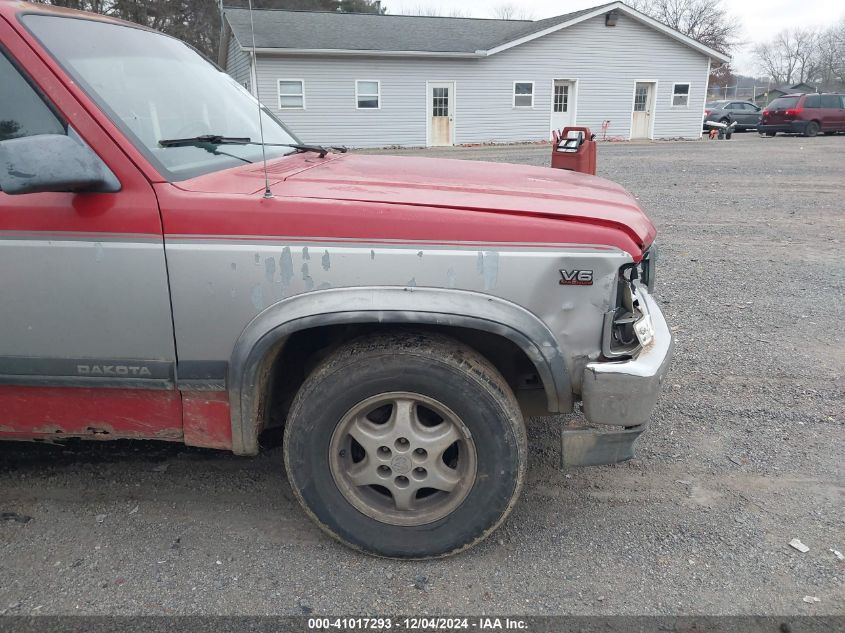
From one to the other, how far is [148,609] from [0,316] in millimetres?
1211

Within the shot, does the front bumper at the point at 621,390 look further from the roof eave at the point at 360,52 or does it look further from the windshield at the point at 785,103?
the windshield at the point at 785,103

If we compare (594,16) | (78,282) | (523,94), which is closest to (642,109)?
(594,16)

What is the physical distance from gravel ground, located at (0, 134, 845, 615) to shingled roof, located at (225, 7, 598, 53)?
830 inches

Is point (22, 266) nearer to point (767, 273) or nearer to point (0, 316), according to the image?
point (0, 316)

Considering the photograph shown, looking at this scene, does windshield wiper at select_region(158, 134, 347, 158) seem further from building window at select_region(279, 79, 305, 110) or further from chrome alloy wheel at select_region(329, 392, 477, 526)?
building window at select_region(279, 79, 305, 110)

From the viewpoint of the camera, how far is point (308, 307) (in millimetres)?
2330

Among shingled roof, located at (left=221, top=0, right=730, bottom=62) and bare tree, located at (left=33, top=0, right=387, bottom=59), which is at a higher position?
→ bare tree, located at (left=33, top=0, right=387, bottom=59)

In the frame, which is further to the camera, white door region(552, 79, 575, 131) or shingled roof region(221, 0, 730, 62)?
white door region(552, 79, 575, 131)

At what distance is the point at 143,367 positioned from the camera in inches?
97.2

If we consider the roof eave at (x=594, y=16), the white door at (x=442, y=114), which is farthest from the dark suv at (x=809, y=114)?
the white door at (x=442, y=114)

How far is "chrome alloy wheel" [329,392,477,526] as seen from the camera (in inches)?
98.0

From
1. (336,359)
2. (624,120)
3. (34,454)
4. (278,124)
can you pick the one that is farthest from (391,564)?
(624,120)

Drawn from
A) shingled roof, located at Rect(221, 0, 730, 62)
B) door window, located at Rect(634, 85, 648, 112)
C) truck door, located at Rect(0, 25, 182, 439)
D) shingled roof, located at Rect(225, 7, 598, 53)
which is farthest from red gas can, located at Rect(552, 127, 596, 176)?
door window, located at Rect(634, 85, 648, 112)

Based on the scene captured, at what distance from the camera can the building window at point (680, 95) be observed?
88.6 feet
